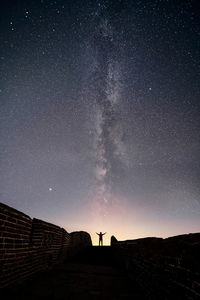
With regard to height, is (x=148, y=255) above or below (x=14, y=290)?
above

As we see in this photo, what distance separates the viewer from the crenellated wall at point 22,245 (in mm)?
4731

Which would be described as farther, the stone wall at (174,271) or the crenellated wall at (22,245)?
the crenellated wall at (22,245)

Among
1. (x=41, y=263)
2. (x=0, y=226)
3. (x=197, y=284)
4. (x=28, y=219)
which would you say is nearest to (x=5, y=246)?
(x=0, y=226)

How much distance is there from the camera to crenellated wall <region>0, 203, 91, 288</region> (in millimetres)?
4731

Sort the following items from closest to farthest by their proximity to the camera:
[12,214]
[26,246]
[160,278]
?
[160,278]
[12,214]
[26,246]

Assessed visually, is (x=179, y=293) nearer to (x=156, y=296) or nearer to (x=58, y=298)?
(x=156, y=296)

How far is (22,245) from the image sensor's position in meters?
5.91

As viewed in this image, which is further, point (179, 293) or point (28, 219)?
point (28, 219)

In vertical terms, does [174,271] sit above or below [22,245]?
below

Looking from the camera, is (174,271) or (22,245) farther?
(22,245)

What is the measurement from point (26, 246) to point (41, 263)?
2049 mm

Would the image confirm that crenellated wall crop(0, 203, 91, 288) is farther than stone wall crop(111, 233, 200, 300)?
Yes

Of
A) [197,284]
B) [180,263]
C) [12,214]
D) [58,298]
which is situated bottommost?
[58,298]

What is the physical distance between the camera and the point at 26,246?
629cm
